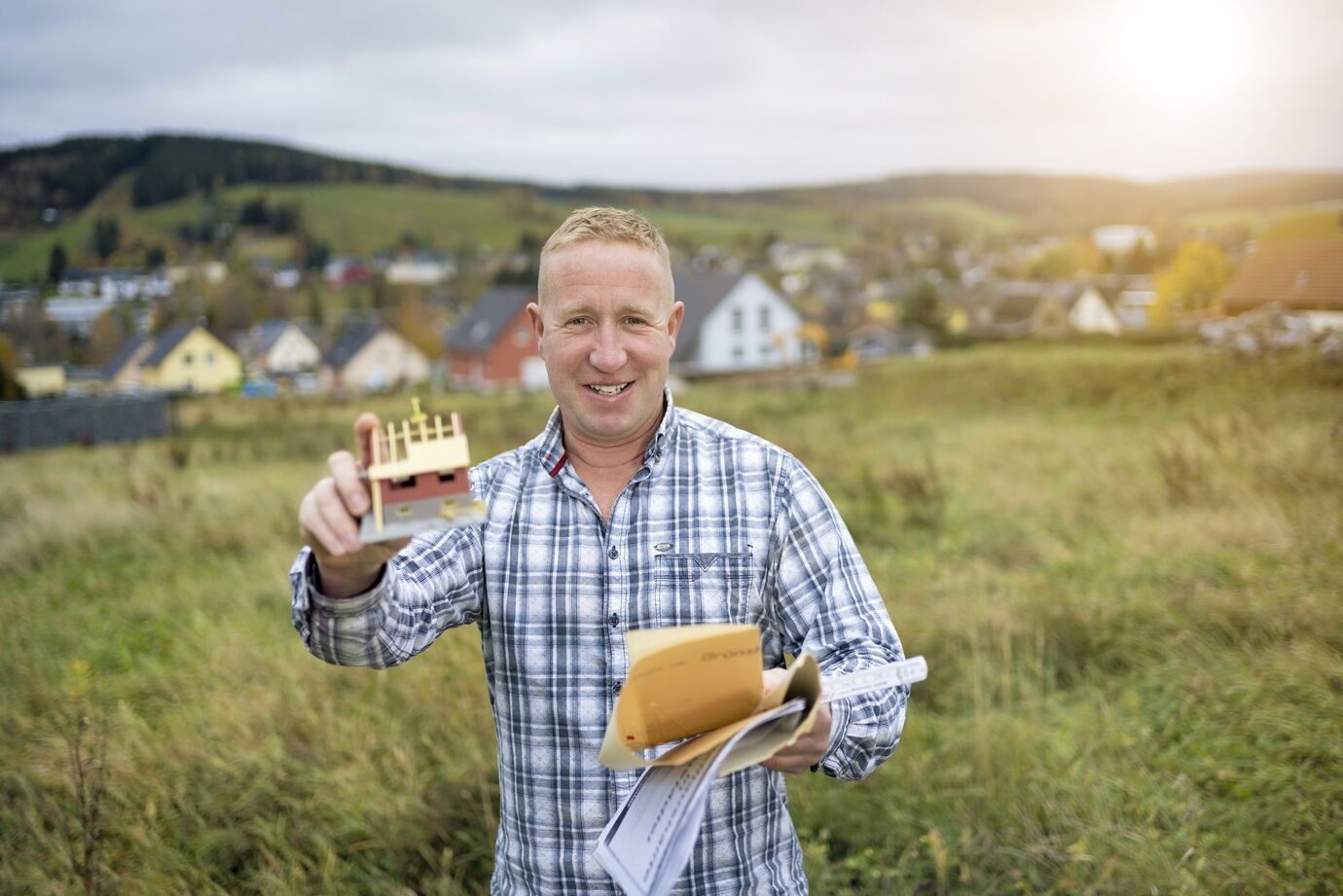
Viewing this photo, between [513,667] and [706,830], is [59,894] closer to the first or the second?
[513,667]

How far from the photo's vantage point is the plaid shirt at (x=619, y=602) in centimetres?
191

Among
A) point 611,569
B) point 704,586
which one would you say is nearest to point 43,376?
point 611,569

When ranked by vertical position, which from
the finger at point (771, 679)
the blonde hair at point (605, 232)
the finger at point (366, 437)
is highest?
the blonde hair at point (605, 232)

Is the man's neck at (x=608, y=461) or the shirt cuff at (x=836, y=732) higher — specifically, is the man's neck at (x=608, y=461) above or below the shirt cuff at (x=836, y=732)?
above

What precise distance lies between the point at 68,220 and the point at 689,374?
69.0ft

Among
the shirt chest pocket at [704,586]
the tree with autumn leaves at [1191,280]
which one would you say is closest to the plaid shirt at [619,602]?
the shirt chest pocket at [704,586]

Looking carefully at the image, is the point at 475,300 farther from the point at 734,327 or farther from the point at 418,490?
the point at 418,490

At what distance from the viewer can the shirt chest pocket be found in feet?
6.33

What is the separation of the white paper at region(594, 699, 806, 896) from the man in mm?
347

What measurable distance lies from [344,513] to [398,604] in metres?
0.35

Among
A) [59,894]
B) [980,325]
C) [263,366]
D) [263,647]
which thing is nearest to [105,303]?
[263,366]

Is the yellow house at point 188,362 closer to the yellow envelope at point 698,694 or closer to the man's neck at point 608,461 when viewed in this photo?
the man's neck at point 608,461

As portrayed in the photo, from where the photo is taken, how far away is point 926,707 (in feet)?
15.1

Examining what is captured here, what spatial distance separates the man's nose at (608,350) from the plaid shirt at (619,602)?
23cm
